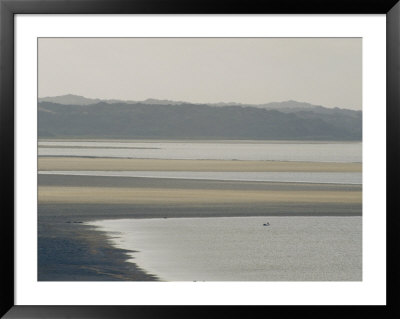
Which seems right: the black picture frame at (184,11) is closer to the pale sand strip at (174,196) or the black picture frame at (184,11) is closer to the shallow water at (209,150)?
the pale sand strip at (174,196)

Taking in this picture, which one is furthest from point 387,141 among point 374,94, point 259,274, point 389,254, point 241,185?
point 241,185

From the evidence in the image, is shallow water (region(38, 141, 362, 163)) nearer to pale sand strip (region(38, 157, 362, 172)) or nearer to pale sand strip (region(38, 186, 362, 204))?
pale sand strip (region(38, 157, 362, 172))

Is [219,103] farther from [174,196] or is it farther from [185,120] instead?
[174,196]

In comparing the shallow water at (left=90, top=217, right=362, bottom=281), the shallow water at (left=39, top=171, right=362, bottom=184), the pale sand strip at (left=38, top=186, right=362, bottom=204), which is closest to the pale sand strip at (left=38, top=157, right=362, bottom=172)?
the shallow water at (left=39, top=171, right=362, bottom=184)

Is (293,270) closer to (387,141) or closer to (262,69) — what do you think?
(262,69)

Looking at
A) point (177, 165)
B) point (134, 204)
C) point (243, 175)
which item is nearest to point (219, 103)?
point (243, 175)
